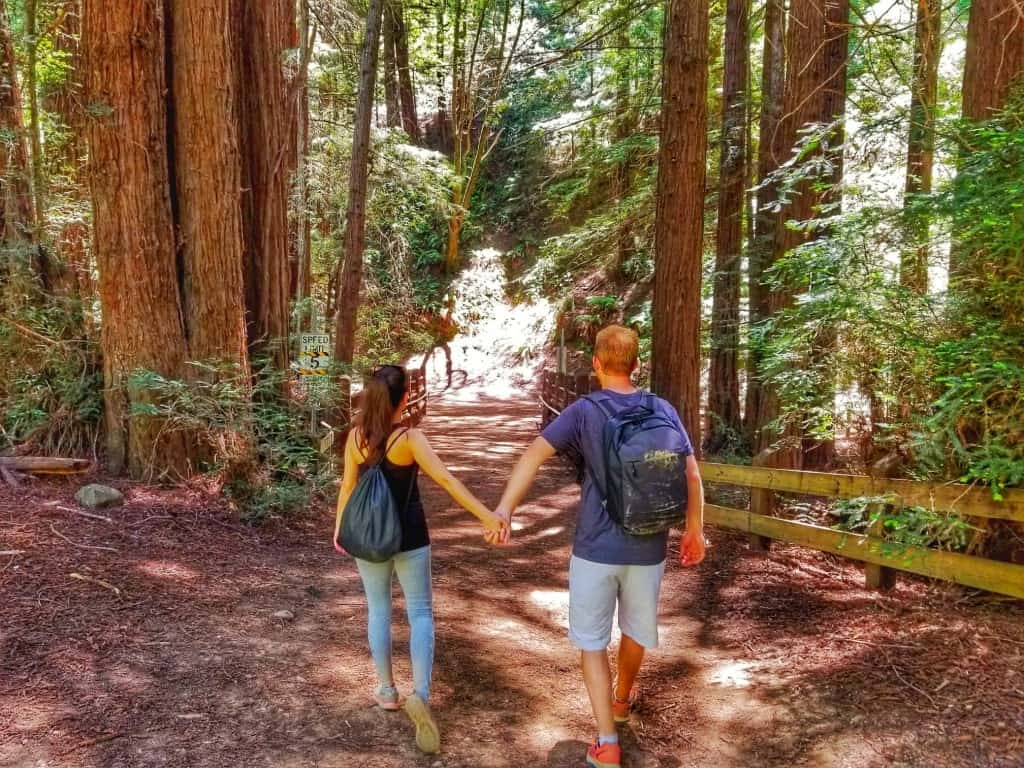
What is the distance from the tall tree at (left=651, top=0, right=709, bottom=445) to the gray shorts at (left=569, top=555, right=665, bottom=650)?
432 centimetres

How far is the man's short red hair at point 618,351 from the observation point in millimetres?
3289

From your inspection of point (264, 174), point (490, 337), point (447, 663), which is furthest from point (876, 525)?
point (490, 337)

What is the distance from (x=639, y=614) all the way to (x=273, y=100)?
776 cm

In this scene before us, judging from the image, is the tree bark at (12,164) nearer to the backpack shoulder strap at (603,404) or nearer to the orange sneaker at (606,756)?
the backpack shoulder strap at (603,404)

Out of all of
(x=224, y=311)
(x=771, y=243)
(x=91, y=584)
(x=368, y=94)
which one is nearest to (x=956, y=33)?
(x=771, y=243)

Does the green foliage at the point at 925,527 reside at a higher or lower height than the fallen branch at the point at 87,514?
higher

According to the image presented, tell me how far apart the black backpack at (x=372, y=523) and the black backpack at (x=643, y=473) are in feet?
3.11

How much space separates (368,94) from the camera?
10.4 m

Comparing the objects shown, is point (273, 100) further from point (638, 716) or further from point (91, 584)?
point (638, 716)

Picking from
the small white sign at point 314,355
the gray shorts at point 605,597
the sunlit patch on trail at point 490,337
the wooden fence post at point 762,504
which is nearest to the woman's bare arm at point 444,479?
the gray shorts at point 605,597

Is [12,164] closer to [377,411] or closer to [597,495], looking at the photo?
[377,411]

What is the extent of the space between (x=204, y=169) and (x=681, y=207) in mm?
4689

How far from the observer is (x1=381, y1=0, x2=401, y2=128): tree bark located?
22878mm

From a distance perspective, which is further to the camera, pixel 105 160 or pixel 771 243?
pixel 771 243
